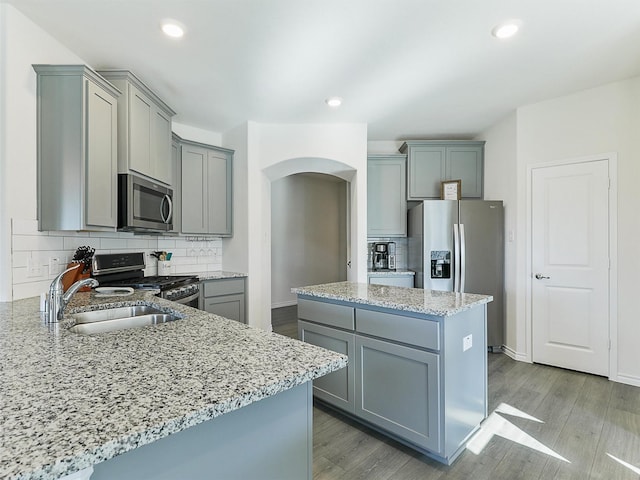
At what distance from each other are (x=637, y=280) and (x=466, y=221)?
1.52m

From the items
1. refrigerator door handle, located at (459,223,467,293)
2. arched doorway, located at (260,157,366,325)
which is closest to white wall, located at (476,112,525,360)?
refrigerator door handle, located at (459,223,467,293)

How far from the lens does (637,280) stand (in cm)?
285

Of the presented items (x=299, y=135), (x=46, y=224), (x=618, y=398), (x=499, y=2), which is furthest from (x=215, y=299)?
(x=618, y=398)

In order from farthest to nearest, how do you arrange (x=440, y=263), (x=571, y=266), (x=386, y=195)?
(x=386, y=195), (x=440, y=263), (x=571, y=266)

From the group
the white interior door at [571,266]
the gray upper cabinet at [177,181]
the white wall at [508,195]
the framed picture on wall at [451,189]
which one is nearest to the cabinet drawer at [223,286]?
the gray upper cabinet at [177,181]

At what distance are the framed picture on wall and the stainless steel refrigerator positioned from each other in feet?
1.32

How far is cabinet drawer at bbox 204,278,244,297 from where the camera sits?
3537mm

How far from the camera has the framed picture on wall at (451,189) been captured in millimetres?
4141

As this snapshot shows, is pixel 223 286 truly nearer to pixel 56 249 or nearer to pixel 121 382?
pixel 56 249

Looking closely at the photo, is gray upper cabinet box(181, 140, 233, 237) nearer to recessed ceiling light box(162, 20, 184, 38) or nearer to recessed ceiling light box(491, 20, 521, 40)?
recessed ceiling light box(162, 20, 184, 38)

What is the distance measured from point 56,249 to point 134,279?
31.3 inches

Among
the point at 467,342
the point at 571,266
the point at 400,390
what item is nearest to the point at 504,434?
the point at 467,342

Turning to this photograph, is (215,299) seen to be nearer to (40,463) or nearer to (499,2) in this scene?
(40,463)

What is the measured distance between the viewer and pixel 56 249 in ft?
7.63
